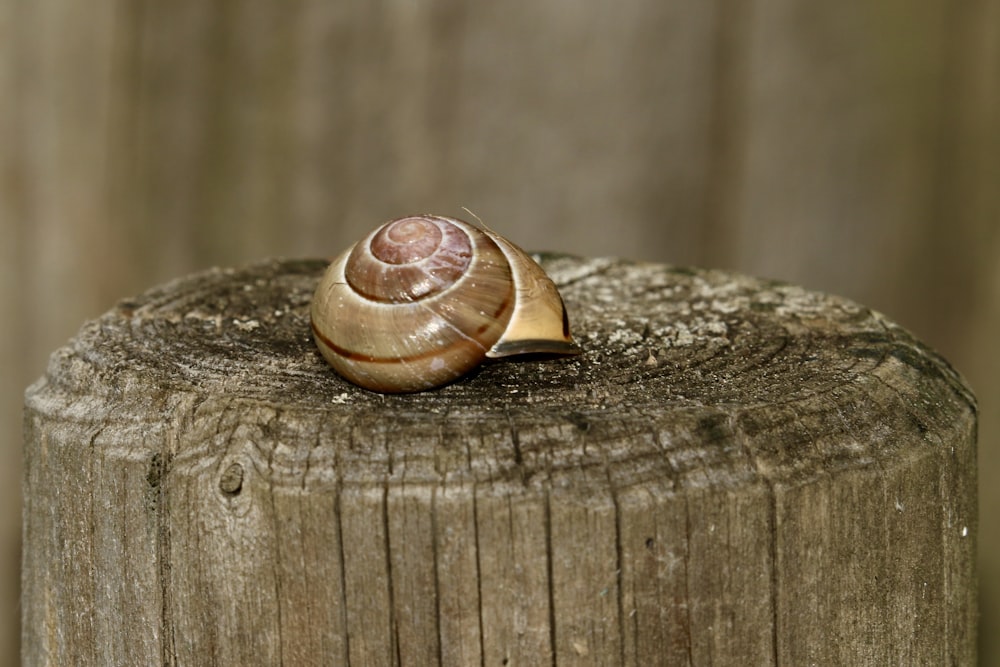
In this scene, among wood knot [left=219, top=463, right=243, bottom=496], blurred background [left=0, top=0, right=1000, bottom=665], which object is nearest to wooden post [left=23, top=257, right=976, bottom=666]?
wood knot [left=219, top=463, right=243, bottom=496]

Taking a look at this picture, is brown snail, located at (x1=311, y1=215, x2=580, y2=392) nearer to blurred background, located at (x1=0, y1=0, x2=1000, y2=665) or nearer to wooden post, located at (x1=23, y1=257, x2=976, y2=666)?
wooden post, located at (x1=23, y1=257, x2=976, y2=666)

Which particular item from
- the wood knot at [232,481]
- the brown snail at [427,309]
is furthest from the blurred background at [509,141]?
the wood knot at [232,481]

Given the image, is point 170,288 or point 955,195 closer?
point 170,288

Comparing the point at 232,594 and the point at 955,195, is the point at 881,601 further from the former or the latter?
the point at 955,195

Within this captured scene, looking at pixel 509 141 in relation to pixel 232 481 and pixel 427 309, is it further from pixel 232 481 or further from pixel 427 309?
pixel 232 481

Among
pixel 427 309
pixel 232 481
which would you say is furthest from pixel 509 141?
pixel 232 481

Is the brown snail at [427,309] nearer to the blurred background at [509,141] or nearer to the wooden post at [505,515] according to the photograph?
the wooden post at [505,515]

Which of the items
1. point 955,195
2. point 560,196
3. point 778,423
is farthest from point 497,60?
point 778,423

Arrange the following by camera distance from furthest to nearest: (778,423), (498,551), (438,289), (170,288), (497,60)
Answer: (497,60)
(170,288)
(438,289)
(778,423)
(498,551)
